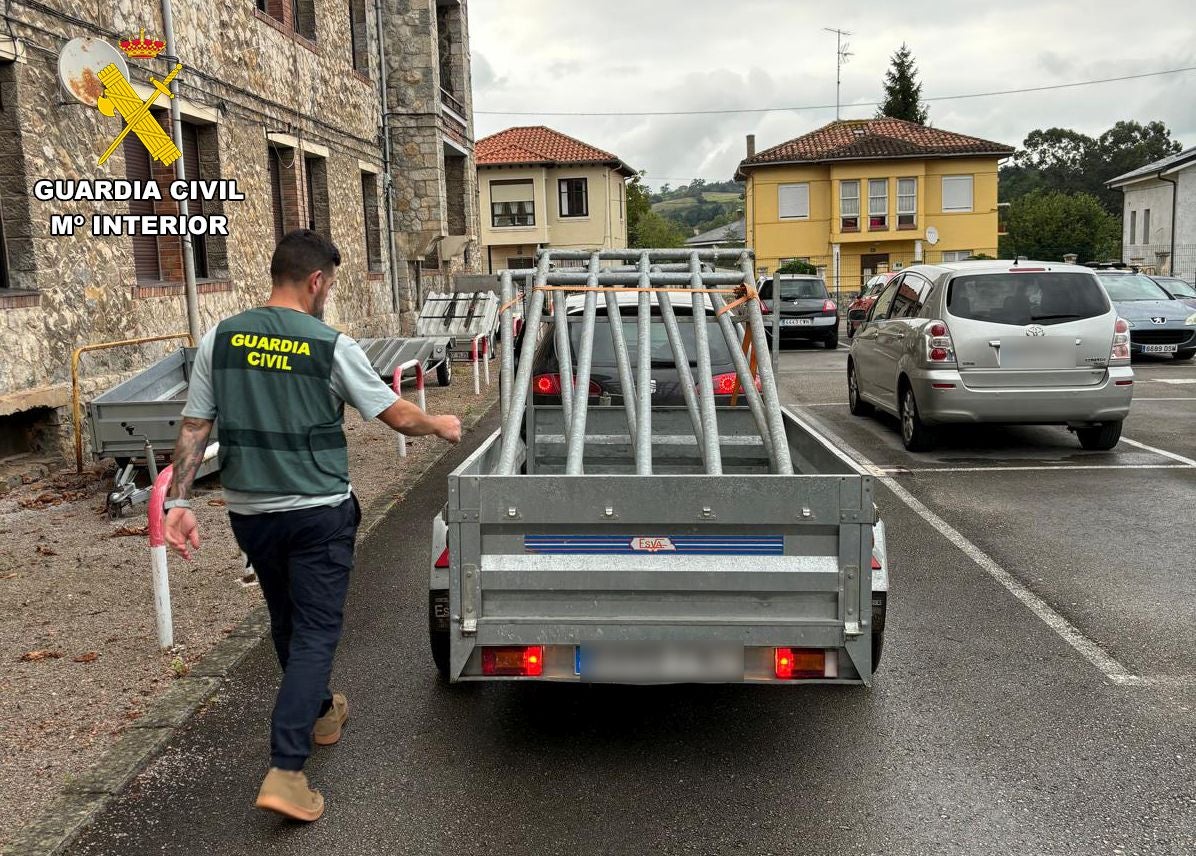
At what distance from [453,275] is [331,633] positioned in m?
26.6

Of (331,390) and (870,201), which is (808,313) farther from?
(870,201)

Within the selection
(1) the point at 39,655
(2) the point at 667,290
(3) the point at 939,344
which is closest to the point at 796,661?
(2) the point at 667,290

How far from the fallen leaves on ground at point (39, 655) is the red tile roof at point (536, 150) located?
5253cm

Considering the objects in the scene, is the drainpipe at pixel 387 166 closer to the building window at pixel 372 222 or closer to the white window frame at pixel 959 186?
the building window at pixel 372 222

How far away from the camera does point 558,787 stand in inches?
162

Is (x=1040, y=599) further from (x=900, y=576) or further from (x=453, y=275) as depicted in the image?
(x=453, y=275)

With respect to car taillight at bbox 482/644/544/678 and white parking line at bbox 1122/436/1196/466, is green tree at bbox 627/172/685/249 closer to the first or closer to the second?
white parking line at bbox 1122/436/1196/466

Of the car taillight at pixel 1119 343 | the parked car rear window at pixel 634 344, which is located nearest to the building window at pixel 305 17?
the parked car rear window at pixel 634 344

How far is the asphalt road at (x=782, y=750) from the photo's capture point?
3758mm

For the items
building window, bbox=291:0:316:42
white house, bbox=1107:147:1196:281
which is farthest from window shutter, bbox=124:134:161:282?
white house, bbox=1107:147:1196:281

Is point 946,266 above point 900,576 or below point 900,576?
above

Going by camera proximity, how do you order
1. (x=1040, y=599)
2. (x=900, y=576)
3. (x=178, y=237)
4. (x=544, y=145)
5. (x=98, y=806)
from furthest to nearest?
(x=544, y=145)
(x=178, y=237)
(x=900, y=576)
(x=1040, y=599)
(x=98, y=806)

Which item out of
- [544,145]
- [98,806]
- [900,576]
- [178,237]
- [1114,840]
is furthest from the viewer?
[544,145]

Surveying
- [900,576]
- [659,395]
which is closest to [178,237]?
[659,395]
